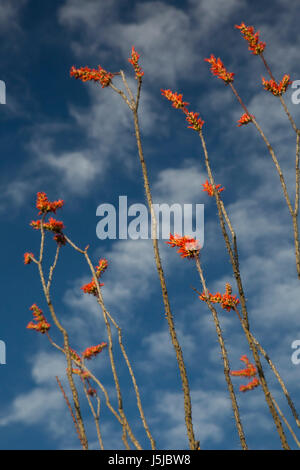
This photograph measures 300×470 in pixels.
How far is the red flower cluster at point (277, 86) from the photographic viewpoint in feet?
30.1

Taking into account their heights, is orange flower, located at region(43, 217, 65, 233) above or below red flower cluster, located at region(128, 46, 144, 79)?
below

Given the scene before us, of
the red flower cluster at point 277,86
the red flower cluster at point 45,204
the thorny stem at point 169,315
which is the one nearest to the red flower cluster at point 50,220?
the red flower cluster at point 45,204

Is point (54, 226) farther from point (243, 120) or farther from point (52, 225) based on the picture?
point (243, 120)

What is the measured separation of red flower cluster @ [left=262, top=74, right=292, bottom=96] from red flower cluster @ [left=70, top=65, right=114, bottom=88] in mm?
3089

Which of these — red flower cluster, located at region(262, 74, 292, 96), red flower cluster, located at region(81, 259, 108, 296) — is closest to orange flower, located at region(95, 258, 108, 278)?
red flower cluster, located at region(81, 259, 108, 296)

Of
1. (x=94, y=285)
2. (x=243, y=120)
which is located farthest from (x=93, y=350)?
(x=243, y=120)

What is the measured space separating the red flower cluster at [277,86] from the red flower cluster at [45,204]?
4427 millimetres

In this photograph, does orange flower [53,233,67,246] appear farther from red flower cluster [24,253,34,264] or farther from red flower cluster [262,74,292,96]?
red flower cluster [262,74,292,96]

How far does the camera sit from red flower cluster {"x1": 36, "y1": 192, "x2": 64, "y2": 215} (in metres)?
9.12

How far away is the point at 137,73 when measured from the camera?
9297 millimetres

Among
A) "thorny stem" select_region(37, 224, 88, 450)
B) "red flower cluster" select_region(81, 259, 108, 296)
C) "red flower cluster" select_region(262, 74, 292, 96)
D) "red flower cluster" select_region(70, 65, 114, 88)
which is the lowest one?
"thorny stem" select_region(37, 224, 88, 450)
